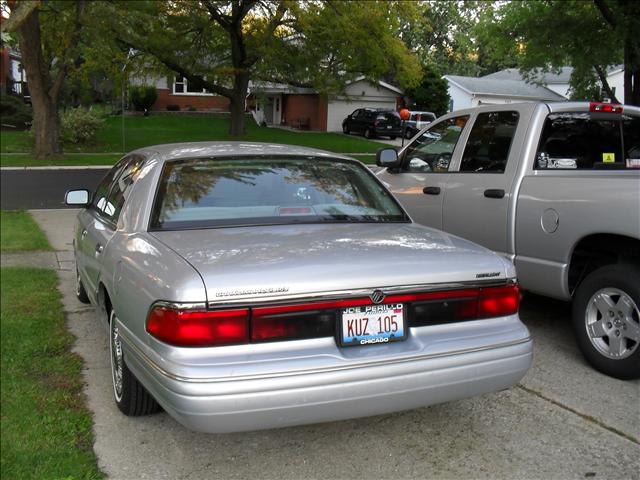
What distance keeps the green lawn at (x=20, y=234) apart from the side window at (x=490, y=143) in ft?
18.4

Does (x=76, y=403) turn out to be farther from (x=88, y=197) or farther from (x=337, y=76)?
(x=337, y=76)

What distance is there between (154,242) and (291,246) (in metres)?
0.74

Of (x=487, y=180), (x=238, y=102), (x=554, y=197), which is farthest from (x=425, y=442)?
(x=238, y=102)

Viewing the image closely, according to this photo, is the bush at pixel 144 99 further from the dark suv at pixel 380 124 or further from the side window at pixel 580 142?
the side window at pixel 580 142

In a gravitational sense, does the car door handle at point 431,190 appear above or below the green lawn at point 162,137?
above

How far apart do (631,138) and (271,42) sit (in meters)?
20.0

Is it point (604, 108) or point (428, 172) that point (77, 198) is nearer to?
point (428, 172)

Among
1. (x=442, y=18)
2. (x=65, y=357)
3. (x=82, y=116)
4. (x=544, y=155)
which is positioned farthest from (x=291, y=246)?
(x=442, y=18)

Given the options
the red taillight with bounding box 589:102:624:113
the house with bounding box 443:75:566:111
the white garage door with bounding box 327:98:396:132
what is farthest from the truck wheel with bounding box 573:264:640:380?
the house with bounding box 443:75:566:111

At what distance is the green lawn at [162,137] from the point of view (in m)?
22.1

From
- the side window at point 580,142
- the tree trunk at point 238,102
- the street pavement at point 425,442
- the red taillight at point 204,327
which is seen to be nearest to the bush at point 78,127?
the tree trunk at point 238,102

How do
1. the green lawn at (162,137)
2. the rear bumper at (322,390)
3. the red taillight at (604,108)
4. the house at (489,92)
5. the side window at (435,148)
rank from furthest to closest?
the house at (489,92) → the green lawn at (162,137) → the side window at (435,148) → the red taillight at (604,108) → the rear bumper at (322,390)

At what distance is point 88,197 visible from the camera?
534cm

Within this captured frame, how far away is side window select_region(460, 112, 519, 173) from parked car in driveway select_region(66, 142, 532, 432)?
6.55 feet
